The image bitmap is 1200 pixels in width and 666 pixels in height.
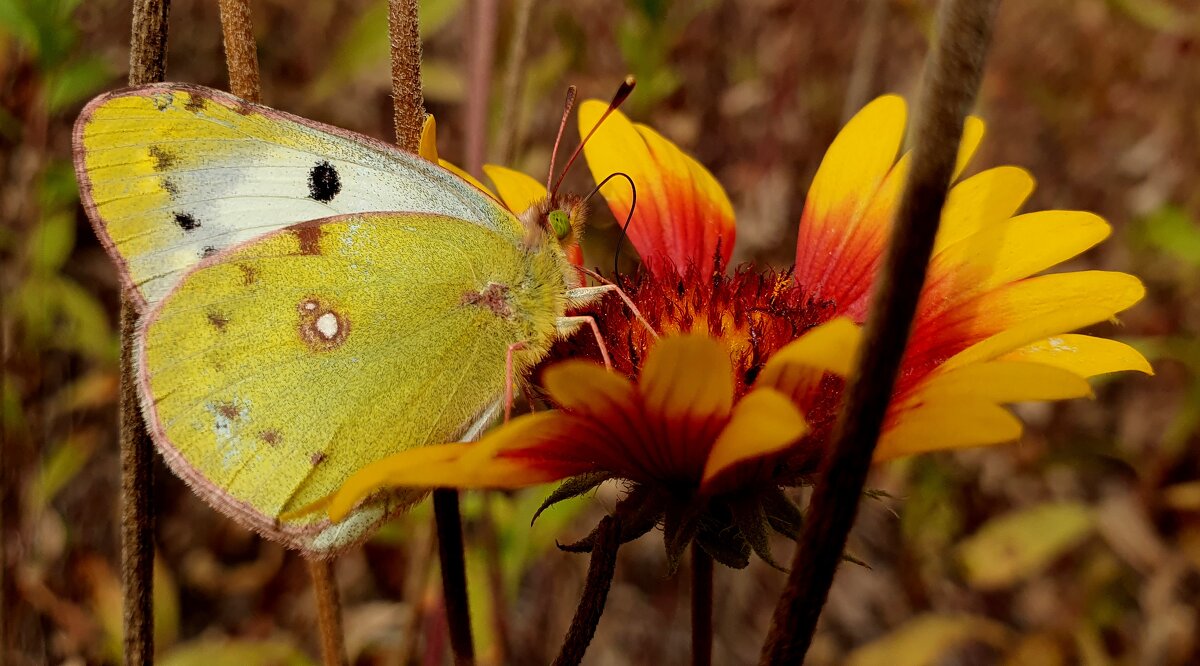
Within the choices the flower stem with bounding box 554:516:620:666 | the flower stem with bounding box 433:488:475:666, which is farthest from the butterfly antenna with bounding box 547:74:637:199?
the flower stem with bounding box 554:516:620:666

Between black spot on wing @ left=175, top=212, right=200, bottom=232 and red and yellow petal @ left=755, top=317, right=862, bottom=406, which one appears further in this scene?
black spot on wing @ left=175, top=212, right=200, bottom=232

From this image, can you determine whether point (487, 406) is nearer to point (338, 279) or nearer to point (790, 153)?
point (338, 279)

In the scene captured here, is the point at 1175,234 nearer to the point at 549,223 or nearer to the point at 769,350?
the point at 769,350

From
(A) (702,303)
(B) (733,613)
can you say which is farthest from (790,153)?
(A) (702,303)

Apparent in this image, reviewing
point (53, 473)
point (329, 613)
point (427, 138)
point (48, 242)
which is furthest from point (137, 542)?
point (48, 242)

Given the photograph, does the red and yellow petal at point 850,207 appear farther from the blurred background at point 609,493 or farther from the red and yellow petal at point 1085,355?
the blurred background at point 609,493

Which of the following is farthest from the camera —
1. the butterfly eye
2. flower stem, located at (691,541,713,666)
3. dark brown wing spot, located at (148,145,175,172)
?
the butterfly eye

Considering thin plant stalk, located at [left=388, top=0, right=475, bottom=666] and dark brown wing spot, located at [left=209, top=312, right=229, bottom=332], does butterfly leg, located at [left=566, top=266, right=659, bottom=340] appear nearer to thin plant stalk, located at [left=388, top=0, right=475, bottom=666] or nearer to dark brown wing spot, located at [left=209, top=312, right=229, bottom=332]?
thin plant stalk, located at [left=388, top=0, right=475, bottom=666]

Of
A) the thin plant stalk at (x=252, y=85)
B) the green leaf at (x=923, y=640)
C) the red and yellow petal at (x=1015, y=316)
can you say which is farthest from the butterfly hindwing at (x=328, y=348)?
the green leaf at (x=923, y=640)
